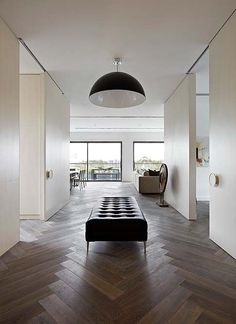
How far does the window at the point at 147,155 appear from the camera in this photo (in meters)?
13.5

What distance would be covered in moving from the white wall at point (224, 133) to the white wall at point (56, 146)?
10.3 ft

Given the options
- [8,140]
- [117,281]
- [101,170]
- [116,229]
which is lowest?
[117,281]

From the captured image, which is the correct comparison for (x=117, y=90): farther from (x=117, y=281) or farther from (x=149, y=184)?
(x=149, y=184)

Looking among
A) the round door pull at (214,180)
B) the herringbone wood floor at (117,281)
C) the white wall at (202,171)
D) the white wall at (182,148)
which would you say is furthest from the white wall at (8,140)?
the white wall at (202,171)

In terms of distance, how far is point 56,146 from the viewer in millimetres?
5340

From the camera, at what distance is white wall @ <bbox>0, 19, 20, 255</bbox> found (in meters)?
2.83

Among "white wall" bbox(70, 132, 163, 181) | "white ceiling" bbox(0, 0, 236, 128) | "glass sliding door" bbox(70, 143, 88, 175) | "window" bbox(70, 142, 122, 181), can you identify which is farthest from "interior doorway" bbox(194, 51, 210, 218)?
"glass sliding door" bbox(70, 143, 88, 175)

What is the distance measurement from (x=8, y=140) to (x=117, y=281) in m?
2.23

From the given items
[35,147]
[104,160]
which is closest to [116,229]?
[35,147]

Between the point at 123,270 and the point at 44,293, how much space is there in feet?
2.73

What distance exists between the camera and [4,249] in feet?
9.37

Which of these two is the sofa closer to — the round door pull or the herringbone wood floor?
the herringbone wood floor

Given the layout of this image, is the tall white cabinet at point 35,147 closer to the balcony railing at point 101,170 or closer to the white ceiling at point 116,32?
the white ceiling at point 116,32

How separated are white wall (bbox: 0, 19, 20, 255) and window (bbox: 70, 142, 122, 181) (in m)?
10.2
